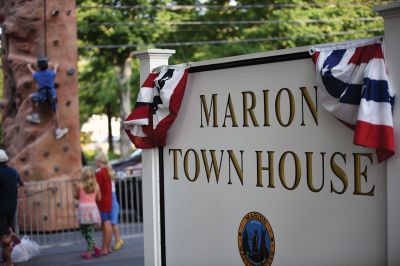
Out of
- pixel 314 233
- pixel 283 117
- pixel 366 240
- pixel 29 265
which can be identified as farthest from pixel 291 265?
pixel 29 265

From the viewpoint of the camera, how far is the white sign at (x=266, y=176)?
4297 millimetres

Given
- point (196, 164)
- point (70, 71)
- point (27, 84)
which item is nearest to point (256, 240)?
point (196, 164)

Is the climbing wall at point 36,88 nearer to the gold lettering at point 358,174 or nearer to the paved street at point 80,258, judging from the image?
the paved street at point 80,258

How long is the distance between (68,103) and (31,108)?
2.60 feet

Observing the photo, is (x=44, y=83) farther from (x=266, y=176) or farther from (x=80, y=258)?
(x=266, y=176)

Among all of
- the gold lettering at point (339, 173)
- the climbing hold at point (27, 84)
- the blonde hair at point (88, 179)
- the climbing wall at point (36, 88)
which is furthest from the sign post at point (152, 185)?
the climbing hold at point (27, 84)

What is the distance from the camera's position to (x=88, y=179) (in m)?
10.5

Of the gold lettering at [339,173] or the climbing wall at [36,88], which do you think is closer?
the gold lettering at [339,173]

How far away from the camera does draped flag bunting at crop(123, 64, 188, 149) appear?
585 centimetres

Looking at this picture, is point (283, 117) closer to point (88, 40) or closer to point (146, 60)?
point (146, 60)

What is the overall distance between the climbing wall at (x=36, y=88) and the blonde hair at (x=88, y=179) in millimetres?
3085

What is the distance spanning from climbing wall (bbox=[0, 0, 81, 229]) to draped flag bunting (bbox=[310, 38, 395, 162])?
9900mm

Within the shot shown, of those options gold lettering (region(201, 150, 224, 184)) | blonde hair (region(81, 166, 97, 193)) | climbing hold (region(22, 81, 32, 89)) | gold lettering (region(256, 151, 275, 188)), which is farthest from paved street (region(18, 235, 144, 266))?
gold lettering (region(256, 151, 275, 188))

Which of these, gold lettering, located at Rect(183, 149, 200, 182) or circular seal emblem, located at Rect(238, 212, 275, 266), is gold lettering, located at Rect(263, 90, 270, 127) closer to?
circular seal emblem, located at Rect(238, 212, 275, 266)
